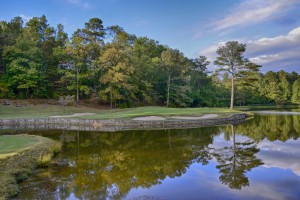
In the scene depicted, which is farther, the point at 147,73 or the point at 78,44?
the point at 147,73

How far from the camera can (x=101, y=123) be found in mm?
25562

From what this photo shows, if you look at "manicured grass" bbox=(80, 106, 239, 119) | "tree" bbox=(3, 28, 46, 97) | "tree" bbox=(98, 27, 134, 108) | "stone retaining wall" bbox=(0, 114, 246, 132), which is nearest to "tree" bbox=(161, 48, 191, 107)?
"tree" bbox=(98, 27, 134, 108)

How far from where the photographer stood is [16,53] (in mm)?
40844

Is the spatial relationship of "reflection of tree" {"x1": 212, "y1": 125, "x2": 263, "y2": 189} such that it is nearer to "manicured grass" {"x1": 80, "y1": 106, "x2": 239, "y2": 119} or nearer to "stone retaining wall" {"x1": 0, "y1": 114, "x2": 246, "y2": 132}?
"stone retaining wall" {"x1": 0, "y1": 114, "x2": 246, "y2": 132}

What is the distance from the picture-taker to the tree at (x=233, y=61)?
1581 inches

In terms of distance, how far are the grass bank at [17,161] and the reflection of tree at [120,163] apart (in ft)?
2.81

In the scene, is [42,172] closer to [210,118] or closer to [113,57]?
[210,118]

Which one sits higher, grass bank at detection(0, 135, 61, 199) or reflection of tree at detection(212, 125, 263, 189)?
grass bank at detection(0, 135, 61, 199)

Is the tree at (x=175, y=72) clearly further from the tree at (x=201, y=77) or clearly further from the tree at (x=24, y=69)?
the tree at (x=24, y=69)

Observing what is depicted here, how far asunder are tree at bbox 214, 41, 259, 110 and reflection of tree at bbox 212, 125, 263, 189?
28.3 metres

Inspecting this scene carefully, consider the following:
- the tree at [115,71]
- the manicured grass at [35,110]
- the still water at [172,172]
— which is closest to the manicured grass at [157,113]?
the manicured grass at [35,110]

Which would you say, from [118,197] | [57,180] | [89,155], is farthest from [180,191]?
[89,155]

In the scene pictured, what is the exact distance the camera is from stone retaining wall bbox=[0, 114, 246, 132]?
23891 millimetres

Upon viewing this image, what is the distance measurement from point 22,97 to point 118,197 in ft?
127
